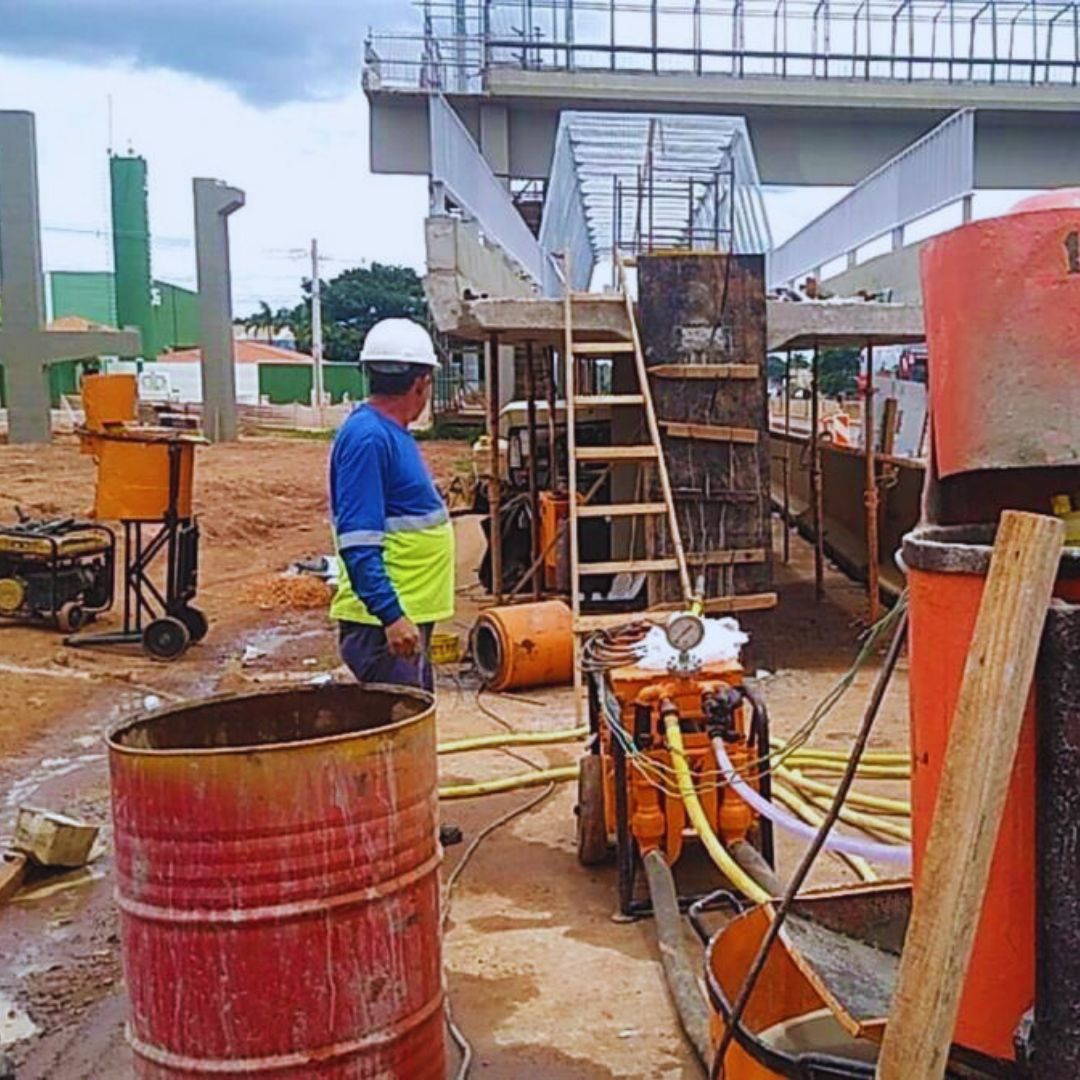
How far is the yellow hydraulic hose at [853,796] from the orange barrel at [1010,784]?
320 centimetres

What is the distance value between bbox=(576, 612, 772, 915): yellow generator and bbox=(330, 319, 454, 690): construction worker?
28.7 inches

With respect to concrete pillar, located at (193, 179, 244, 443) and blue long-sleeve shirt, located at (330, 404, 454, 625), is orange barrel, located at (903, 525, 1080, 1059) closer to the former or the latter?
blue long-sleeve shirt, located at (330, 404, 454, 625)

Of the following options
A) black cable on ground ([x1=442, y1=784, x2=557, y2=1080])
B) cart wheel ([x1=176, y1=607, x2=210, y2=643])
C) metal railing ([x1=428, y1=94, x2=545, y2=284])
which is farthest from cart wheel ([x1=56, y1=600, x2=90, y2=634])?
black cable on ground ([x1=442, y1=784, x2=557, y2=1080])

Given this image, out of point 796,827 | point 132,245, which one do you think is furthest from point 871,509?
point 132,245

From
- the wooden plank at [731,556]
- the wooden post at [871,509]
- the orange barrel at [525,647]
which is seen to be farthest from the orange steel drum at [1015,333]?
the wooden post at [871,509]

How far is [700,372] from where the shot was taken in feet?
28.3

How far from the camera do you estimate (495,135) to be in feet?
77.6

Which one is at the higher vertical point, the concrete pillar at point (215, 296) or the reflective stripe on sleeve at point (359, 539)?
the concrete pillar at point (215, 296)

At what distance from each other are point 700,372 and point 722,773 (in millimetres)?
4638

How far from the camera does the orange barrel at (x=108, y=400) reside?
950cm

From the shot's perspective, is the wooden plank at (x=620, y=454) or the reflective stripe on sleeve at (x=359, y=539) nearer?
the reflective stripe on sleeve at (x=359, y=539)

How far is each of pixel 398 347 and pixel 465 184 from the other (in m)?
8.00

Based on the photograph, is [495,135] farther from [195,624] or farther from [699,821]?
[699,821]

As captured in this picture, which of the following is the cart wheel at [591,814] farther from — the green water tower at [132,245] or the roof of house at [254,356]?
the roof of house at [254,356]
